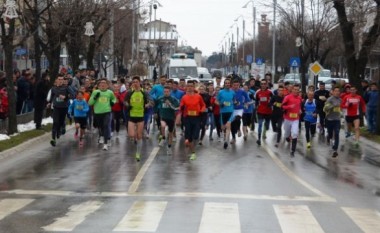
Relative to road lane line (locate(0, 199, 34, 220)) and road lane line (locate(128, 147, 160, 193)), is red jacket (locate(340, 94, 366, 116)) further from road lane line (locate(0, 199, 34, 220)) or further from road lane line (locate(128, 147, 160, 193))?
road lane line (locate(0, 199, 34, 220))

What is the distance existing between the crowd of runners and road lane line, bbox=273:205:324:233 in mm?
6518

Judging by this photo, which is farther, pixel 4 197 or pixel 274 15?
pixel 274 15

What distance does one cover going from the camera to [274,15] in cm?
4719

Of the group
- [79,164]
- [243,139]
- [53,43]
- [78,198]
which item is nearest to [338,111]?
[243,139]

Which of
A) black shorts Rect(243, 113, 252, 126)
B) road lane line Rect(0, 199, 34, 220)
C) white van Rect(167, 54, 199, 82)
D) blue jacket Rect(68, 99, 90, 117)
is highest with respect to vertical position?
white van Rect(167, 54, 199, 82)

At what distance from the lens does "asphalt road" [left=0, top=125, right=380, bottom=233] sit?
32.0 feet

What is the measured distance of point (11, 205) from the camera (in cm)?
1105

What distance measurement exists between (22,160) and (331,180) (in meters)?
7.19

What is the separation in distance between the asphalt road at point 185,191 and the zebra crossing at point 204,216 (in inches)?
0.5

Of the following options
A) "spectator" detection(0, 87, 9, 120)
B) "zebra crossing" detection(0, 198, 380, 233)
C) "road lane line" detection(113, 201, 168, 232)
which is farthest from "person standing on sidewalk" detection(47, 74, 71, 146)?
"road lane line" detection(113, 201, 168, 232)

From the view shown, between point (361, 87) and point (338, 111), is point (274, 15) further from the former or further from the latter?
point (338, 111)

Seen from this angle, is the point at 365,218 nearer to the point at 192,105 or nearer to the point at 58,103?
the point at 192,105

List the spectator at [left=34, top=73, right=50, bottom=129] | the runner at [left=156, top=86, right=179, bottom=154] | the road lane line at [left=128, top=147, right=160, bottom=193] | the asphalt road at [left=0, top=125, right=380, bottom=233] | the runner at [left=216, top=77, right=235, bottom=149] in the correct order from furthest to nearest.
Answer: the spectator at [left=34, top=73, right=50, bottom=129], the runner at [left=216, top=77, right=235, bottom=149], the runner at [left=156, top=86, right=179, bottom=154], the road lane line at [left=128, top=147, right=160, bottom=193], the asphalt road at [left=0, top=125, right=380, bottom=233]

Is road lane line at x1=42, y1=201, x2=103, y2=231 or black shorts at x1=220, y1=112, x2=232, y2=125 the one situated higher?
black shorts at x1=220, y1=112, x2=232, y2=125
